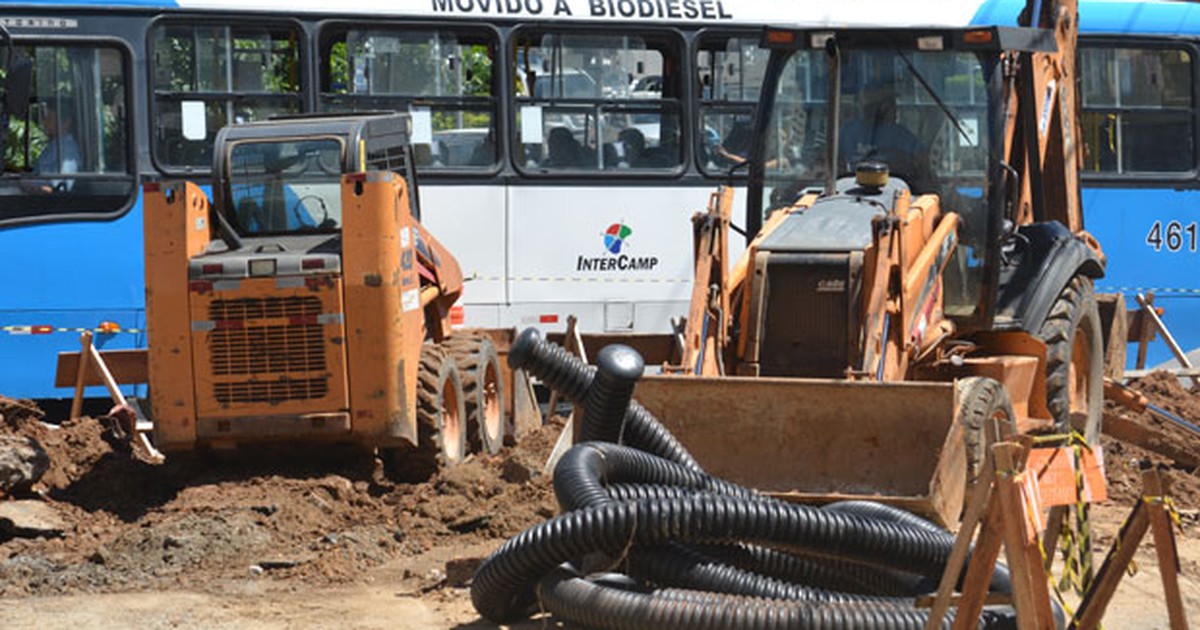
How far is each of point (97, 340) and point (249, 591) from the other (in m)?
5.76

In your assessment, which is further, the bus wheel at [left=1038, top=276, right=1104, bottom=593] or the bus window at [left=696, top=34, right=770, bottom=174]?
the bus window at [left=696, top=34, right=770, bottom=174]

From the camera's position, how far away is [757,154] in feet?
38.2

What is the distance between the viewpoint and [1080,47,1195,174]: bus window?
17.1 m

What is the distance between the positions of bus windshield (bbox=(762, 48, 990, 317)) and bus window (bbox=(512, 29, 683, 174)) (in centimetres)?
467

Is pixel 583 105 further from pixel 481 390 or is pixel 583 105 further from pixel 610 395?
pixel 610 395

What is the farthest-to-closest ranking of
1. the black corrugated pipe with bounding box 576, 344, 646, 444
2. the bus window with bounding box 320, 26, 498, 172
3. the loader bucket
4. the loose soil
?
the bus window with bounding box 320, 26, 498, 172
the loader bucket
the black corrugated pipe with bounding box 576, 344, 646, 444
the loose soil

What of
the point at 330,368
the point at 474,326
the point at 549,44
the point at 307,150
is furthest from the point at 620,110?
the point at 330,368

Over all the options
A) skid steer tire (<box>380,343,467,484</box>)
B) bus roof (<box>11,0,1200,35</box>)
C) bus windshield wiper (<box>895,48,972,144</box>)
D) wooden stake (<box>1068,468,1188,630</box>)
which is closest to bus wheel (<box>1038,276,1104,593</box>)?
bus windshield wiper (<box>895,48,972,144</box>)

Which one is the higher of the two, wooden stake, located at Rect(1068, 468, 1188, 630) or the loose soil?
A: wooden stake, located at Rect(1068, 468, 1188, 630)

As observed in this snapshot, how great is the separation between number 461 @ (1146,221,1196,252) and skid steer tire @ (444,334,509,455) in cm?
647

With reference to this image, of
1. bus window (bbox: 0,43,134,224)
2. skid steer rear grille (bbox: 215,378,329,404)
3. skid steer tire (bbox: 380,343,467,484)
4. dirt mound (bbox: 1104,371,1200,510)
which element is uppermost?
bus window (bbox: 0,43,134,224)

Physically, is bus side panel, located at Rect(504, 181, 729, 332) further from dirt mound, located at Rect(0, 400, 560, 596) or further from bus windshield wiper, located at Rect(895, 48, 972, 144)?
bus windshield wiper, located at Rect(895, 48, 972, 144)

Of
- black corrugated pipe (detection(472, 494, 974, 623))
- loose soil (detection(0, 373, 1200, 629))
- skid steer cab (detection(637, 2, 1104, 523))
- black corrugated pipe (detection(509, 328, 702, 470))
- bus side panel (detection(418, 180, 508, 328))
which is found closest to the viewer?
black corrugated pipe (detection(472, 494, 974, 623))

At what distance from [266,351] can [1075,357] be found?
5.10 metres
